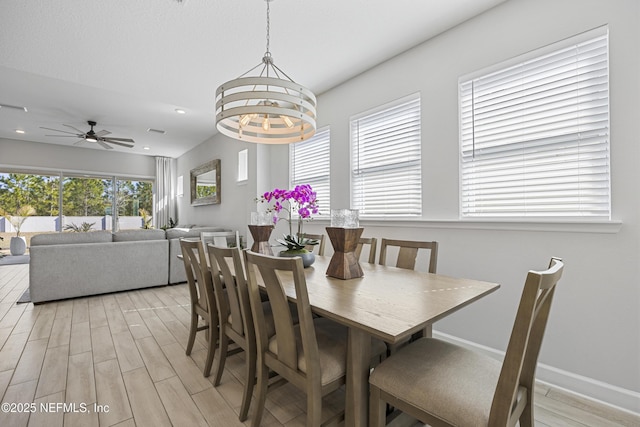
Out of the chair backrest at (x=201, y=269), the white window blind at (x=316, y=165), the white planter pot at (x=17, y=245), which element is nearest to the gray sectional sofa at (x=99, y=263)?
the white window blind at (x=316, y=165)

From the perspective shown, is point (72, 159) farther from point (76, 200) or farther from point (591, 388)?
point (591, 388)

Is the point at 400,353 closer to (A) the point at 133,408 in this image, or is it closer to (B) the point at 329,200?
(A) the point at 133,408

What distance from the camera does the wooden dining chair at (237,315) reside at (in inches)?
59.3

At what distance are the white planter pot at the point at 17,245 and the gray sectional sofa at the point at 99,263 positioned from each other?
4.74m

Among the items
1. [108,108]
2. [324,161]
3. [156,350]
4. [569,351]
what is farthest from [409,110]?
[108,108]

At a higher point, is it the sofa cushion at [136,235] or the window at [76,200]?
the window at [76,200]

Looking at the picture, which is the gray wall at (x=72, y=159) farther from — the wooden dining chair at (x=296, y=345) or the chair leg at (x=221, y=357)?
the wooden dining chair at (x=296, y=345)

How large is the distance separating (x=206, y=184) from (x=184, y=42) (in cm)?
389

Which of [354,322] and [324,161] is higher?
[324,161]

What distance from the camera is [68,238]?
11.8 ft

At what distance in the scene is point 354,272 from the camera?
166 centimetres

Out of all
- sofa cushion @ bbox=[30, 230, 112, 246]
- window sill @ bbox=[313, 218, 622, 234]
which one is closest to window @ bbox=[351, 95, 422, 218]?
window sill @ bbox=[313, 218, 622, 234]

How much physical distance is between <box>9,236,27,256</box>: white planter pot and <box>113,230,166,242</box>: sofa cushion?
4.91m

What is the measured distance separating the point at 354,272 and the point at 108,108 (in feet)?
15.9
